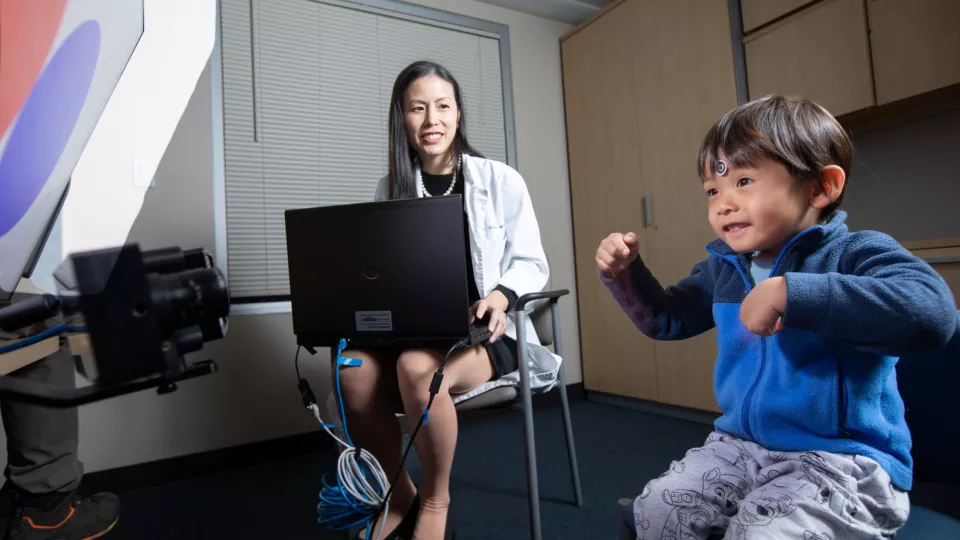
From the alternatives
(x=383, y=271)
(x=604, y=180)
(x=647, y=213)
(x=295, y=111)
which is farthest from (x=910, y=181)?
(x=295, y=111)

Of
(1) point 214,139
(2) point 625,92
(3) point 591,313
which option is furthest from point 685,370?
(1) point 214,139

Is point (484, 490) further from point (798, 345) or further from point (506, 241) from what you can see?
point (798, 345)

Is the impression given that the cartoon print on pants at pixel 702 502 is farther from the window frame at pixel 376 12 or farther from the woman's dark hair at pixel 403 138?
the window frame at pixel 376 12

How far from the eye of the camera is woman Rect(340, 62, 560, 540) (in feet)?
3.79

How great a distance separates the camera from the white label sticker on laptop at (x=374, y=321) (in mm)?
1065

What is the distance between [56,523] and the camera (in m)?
0.81

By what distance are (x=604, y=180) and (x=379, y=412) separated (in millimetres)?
2039

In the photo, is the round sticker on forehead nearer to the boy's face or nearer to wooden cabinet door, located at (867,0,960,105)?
the boy's face

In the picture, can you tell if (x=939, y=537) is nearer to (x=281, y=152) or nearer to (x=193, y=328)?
(x=193, y=328)

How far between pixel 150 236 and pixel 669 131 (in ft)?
7.45

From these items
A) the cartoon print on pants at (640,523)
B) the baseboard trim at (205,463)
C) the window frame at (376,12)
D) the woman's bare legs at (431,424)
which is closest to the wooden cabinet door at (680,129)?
the window frame at (376,12)

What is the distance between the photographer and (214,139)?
2166 millimetres

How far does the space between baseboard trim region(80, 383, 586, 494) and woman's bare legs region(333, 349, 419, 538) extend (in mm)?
548

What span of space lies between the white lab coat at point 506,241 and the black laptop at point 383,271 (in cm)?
30
